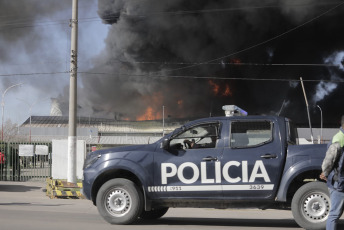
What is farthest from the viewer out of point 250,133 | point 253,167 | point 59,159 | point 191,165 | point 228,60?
point 228,60

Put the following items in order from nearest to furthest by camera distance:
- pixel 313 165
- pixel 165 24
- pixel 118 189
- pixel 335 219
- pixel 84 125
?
pixel 335 219 < pixel 313 165 < pixel 118 189 < pixel 165 24 < pixel 84 125

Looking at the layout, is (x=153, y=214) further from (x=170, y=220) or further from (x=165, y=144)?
(x=165, y=144)

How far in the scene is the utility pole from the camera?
18.9 metres

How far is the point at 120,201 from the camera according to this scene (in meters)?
9.23

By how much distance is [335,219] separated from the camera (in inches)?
258

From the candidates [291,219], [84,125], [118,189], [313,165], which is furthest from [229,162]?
[84,125]

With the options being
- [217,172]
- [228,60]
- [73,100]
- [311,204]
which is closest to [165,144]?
[217,172]

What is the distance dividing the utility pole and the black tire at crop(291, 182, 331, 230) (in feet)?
39.0

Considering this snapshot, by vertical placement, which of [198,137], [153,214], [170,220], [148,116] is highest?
[148,116]

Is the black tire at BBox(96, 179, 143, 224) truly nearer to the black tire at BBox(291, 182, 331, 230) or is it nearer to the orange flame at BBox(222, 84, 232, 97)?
the black tire at BBox(291, 182, 331, 230)

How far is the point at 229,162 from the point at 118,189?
81.3 inches

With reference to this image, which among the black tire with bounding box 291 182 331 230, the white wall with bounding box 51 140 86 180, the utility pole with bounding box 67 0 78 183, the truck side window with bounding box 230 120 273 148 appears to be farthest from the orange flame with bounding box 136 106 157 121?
the black tire with bounding box 291 182 331 230

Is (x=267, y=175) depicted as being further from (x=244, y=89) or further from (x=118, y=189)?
(x=244, y=89)

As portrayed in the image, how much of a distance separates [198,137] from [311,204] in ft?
7.29
